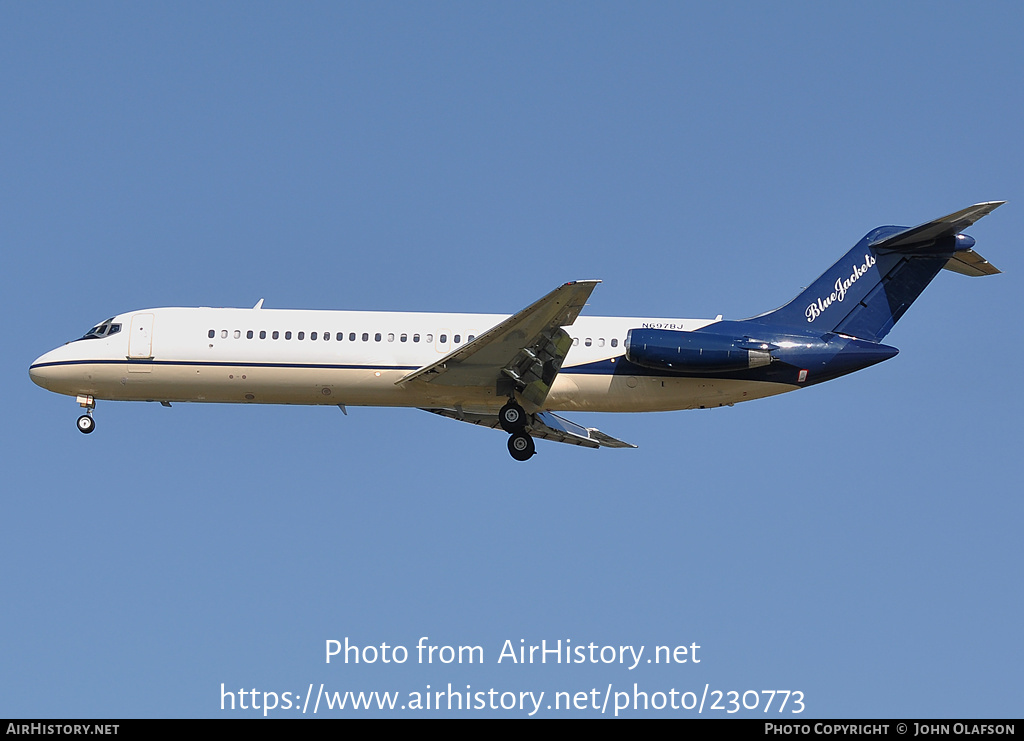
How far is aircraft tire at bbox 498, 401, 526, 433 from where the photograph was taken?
1053 inches

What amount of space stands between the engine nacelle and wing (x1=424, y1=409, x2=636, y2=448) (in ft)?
14.8

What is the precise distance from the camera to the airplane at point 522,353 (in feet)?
84.9

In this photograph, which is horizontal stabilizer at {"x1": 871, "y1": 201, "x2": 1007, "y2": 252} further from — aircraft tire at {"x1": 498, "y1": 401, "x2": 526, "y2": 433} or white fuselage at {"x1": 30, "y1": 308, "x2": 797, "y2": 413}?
aircraft tire at {"x1": 498, "y1": 401, "x2": 526, "y2": 433}

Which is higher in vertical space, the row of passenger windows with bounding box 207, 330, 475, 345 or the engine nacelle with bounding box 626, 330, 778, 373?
the row of passenger windows with bounding box 207, 330, 475, 345

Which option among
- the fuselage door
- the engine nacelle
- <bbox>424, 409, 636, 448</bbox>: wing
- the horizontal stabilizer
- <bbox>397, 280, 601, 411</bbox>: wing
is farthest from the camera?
<bbox>424, 409, 636, 448</bbox>: wing

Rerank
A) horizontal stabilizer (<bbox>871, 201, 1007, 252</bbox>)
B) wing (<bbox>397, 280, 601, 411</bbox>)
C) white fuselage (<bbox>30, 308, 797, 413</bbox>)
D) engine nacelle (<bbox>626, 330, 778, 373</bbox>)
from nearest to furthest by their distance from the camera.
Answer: wing (<bbox>397, 280, 601, 411</bbox>), horizontal stabilizer (<bbox>871, 201, 1007, 252</bbox>), engine nacelle (<bbox>626, 330, 778, 373</bbox>), white fuselage (<bbox>30, 308, 797, 413</bbox>)

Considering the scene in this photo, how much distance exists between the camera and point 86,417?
28094 mm

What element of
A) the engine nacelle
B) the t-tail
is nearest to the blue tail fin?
the t-tail

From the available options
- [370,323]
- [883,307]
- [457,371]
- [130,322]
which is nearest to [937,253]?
[883,307]

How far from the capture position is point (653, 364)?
25391mm

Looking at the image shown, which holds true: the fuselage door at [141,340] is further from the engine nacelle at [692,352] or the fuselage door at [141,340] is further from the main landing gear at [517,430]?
the engine nacelle at [692,352]

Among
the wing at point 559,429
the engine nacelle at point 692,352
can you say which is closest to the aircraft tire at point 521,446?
the wing at point 559,429
